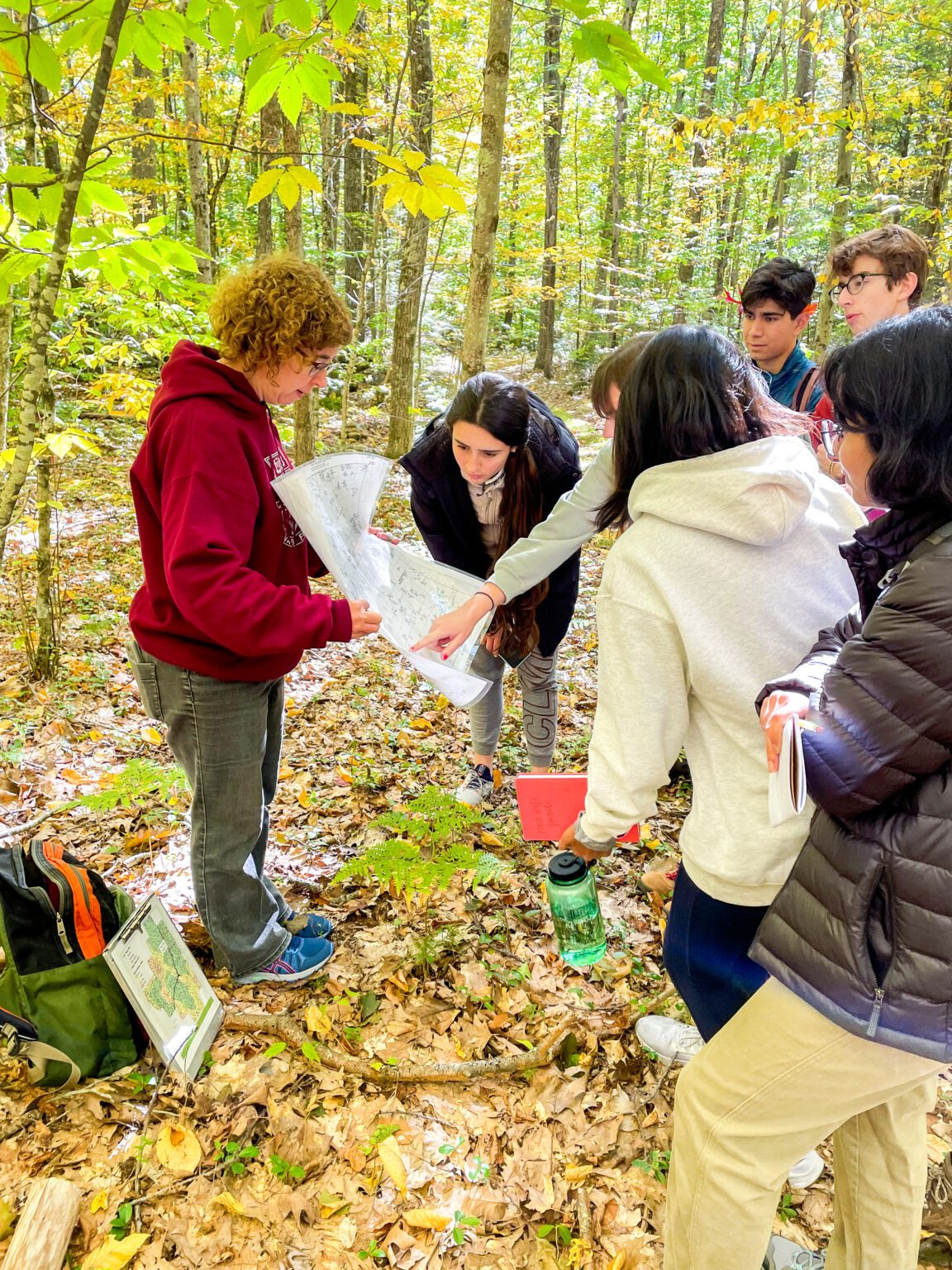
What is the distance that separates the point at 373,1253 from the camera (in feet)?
6.30

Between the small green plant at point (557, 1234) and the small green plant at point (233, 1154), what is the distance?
0.85 m

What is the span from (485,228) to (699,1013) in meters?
4.57

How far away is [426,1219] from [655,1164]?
0.69 m

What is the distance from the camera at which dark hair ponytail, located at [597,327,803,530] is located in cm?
156

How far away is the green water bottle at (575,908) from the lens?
80.7 inches

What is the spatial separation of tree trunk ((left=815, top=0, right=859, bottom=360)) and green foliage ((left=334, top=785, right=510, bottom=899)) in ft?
17.9

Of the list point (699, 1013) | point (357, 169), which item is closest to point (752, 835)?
point (699, 1013)

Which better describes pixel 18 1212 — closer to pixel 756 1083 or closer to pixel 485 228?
pixel 756 1083

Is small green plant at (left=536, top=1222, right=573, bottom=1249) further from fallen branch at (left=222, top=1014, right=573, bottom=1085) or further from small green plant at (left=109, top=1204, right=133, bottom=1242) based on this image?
small green plant at (left=109, top=1204, right=133, bottom=1242)

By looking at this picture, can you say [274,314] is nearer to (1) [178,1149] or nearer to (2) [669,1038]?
(1) [178,1149]

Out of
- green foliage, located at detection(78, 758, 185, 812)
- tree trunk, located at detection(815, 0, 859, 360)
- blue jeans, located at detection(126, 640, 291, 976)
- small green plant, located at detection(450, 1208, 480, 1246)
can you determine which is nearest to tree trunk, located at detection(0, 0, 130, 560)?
blue jeans, located at detection(126, 640, 291, 976)

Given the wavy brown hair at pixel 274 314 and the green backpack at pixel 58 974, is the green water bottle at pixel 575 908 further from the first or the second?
the wavy brown hair at pixel 274 314

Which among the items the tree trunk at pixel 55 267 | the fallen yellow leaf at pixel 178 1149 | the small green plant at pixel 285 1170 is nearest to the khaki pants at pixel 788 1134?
the small green plant at pixel 285 1170

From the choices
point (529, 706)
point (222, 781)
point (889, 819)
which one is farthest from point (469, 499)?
point (889, 819)
